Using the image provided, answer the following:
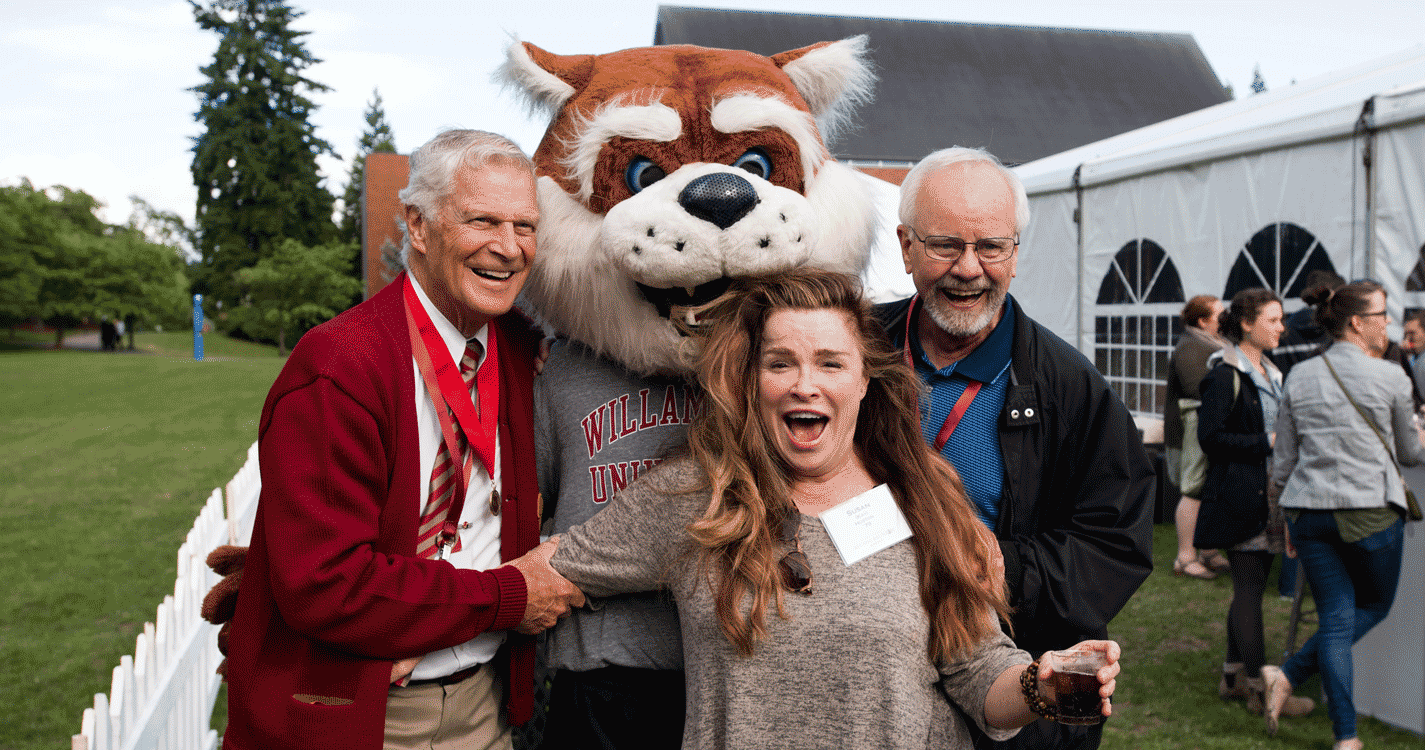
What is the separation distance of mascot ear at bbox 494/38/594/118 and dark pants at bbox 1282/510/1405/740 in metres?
3.50

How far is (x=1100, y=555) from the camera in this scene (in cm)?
198

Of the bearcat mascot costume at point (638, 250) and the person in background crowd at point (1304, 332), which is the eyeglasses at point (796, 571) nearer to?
the bearcat mascot costume at point (638, 250)

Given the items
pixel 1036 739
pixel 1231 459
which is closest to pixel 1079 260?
pixel 1231 459

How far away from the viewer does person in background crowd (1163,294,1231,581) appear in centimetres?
610

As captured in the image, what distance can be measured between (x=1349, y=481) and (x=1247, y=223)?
3307 millimetres

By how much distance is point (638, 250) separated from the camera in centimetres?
202

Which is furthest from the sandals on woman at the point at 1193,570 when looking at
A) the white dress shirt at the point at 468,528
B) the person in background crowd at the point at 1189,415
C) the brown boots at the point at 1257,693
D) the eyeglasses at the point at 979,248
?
the white dress shirt at the point at 468,528

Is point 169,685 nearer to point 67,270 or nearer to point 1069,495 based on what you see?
point 1069,495

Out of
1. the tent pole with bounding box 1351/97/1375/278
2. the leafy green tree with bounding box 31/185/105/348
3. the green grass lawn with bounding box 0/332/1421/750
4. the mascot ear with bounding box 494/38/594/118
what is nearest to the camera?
the mascot ear with bounding box 494/38/594/118

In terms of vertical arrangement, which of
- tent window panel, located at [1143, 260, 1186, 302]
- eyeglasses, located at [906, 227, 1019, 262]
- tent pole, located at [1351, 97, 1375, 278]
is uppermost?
tent pole, located at [1351, 97, 1375, 278]

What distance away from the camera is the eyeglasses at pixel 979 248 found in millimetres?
2035

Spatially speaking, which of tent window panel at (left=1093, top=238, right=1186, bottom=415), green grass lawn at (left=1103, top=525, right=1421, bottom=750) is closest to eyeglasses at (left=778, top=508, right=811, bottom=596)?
green grass lawn at (left=1103, top=525, right=1421, bottom=750)

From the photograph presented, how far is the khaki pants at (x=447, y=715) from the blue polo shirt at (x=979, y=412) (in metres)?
1.12

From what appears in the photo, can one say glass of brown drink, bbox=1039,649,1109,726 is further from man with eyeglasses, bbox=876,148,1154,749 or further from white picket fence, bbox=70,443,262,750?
white picket fence, bbox=70,443,262,750
